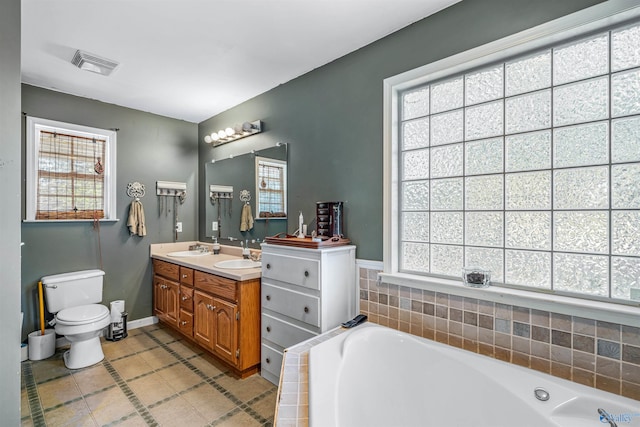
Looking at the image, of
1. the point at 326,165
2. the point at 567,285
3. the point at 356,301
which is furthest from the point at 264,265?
the point at 567,285

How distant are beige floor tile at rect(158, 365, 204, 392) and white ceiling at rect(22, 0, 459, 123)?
253 centimetres

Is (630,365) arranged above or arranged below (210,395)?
above

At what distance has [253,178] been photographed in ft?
10.5

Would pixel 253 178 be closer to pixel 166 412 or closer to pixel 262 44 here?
pixel 262 44

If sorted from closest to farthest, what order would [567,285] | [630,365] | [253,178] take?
[630,365]
[567,285]
[253,178]

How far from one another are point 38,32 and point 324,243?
94.1 inches

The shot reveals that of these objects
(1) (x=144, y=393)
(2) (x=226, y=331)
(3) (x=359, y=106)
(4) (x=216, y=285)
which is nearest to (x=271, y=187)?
(4) (x=216, y=285)

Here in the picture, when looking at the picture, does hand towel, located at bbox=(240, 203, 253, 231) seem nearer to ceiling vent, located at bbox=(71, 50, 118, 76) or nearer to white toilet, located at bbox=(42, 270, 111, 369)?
white toilet, located at bbox=(42, 270, 111, 369)

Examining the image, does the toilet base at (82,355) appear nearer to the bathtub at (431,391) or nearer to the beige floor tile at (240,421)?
the beige floor tile at (240,421)

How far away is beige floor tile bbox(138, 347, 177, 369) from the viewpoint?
2.69 metres

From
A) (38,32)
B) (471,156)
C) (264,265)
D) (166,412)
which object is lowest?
(166,412)

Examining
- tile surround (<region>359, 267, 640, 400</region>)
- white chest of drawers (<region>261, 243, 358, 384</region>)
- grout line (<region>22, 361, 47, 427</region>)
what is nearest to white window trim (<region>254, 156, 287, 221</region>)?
white chest of drawers (<region>261, 243, 358, 384</region>)

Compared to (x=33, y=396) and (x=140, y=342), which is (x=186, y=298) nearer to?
(x=140, y=342)

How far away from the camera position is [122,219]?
3426 mm
